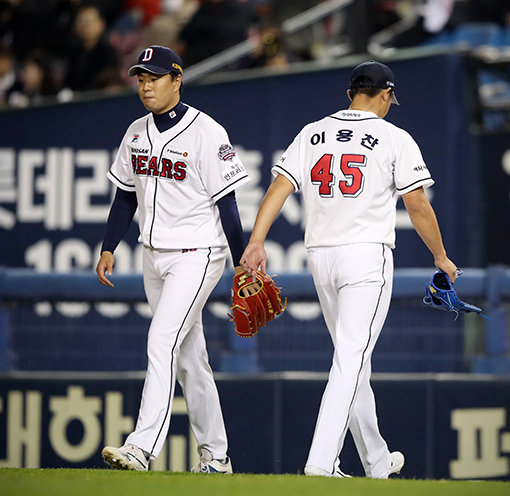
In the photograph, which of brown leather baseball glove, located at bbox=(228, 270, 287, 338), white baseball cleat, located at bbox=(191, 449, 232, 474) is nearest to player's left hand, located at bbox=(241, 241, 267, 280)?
brown leather baseball glove, located at bbox=(228, 270, 287, 338)

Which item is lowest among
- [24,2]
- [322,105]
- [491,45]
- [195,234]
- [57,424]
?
[57,424]

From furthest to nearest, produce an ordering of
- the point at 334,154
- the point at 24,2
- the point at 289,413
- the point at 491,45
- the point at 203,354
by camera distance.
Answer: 1. the point at 24,2
2. the point at 491,45
3. the point at 289,413
4. the point at 203,354
5. the point at 334,154

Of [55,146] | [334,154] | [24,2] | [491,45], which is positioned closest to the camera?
[334,154]

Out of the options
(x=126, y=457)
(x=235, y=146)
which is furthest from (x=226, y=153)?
(x=235, y=146)

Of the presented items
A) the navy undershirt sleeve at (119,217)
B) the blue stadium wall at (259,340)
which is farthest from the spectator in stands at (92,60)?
the navy undershirt sleeve at (119,217)

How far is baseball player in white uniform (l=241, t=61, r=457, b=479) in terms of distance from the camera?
459 centimetres

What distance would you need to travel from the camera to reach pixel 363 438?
4891 millimetres

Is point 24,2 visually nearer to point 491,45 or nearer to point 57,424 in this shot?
point 491,45

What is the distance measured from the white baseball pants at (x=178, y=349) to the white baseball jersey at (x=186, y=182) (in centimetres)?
8

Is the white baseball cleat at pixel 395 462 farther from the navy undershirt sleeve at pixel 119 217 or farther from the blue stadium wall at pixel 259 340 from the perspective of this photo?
the navy undershirt sleeve at pixel 119 217

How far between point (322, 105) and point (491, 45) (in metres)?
2.71

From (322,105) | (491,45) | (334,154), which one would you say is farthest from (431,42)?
(334,154)

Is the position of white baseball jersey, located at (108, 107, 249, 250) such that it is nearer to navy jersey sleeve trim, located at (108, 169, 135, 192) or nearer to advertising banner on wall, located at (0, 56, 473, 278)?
navy jersey sleeve trim, located at (108, 169, 135, 192)

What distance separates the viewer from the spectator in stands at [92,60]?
31.0 ft
